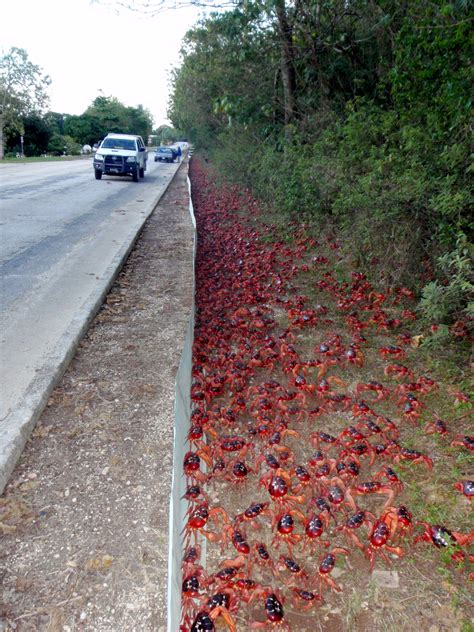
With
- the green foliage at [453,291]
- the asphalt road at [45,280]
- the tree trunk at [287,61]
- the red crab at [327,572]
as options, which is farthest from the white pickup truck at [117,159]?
the red crab at [327,572]

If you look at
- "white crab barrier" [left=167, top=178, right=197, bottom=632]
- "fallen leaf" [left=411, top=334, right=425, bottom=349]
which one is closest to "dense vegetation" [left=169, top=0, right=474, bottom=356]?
"fallen leaf" [left=411, top=334, right=425, bottom=349]

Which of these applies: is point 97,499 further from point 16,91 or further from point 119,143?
point 16,91

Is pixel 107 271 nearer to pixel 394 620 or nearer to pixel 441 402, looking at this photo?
pixel 441 402

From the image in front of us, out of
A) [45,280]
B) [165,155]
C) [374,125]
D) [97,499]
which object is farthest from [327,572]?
[165,155]

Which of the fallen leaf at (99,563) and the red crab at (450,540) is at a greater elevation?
the red crab at (450,540)

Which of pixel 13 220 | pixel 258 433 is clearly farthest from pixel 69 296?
pixel 13 220

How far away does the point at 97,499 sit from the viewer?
2914mm

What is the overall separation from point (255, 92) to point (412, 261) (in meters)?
11.7

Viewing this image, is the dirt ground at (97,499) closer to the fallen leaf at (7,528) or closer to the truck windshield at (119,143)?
the fallen leaf at (7,528)

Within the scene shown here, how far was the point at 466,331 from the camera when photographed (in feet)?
15.9

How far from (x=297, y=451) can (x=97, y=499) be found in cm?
161

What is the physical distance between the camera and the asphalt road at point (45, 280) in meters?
3.89

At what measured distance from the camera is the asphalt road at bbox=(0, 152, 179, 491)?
12.8ft

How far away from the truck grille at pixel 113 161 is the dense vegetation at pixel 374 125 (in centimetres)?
824
